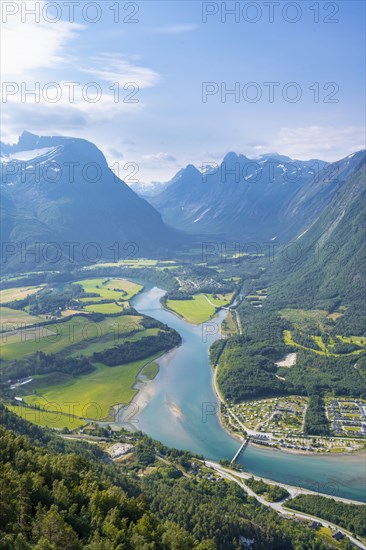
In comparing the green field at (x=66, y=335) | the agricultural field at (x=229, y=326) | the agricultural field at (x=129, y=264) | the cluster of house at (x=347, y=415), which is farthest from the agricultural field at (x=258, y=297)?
the cluster of house at (x=347, y=415)

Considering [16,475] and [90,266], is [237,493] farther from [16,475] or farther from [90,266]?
[90,266]

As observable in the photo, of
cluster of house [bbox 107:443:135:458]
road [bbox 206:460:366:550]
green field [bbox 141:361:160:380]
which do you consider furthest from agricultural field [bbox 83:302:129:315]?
road [bbox 206:460:366:550]

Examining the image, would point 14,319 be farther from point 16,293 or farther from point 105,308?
point 16,293

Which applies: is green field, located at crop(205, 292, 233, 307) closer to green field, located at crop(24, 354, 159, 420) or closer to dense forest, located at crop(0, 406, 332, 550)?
green field, located at crop(24, 354, 159, 420)

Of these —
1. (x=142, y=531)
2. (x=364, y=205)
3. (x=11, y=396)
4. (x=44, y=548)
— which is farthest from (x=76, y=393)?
(x=364, y=205)

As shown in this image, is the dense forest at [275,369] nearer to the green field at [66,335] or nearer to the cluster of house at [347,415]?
the cluster of house at [347,415]

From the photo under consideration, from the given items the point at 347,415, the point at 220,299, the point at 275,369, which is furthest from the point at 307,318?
the point at 347,415
